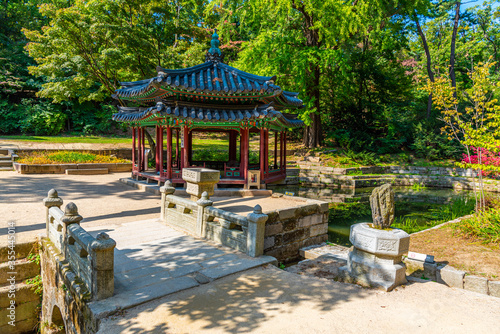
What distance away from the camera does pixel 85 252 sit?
15.4ft

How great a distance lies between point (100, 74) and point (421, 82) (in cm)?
2621

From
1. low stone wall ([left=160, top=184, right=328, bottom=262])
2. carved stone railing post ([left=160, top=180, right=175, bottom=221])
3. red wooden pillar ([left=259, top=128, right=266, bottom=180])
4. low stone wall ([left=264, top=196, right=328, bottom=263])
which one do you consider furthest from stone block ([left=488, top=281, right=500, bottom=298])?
red wooden pillar ([left=259, top=128, right=266, bottom=180])

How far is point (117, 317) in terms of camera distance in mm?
3900

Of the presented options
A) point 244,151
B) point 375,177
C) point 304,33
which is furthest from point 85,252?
point 304,33

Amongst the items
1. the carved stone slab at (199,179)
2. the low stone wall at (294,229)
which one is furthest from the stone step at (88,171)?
the low stone wall at (294,229)

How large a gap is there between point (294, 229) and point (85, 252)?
4.86 metres

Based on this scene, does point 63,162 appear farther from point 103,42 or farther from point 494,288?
point 494,288

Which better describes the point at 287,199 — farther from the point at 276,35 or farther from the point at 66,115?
the point at 66,115

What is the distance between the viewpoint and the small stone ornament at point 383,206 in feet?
16.2

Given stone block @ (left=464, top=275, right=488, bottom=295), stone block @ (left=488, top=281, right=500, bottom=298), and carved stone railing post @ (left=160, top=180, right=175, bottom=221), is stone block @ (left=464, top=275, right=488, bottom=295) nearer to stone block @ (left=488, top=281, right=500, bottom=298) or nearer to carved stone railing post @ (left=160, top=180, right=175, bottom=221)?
stone block @ (left=488, top=281, right=500, bottom=298)

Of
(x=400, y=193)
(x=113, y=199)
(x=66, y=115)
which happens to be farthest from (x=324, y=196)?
(x=66, y=115)

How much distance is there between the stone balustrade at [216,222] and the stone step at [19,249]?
2.85 meters

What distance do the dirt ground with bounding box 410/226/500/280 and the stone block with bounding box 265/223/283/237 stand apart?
9.89 ft

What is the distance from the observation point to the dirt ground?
5.83m
